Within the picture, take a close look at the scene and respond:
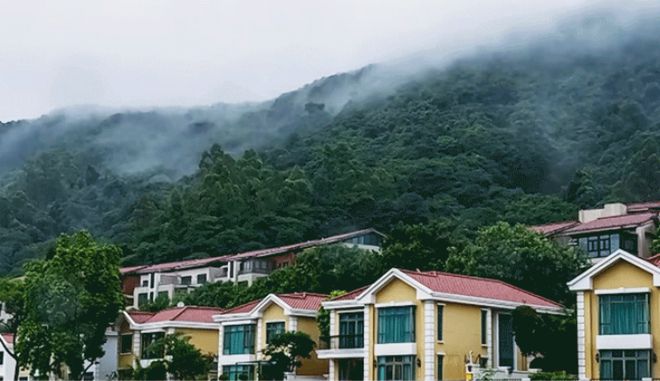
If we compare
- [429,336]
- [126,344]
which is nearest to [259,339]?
[126,344]

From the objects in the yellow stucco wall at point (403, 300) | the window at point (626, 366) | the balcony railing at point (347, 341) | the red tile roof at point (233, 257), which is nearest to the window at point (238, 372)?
the balcony railing at point (347, 341)

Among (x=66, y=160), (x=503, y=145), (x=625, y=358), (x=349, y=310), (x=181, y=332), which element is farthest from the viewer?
(x=66, y=160)

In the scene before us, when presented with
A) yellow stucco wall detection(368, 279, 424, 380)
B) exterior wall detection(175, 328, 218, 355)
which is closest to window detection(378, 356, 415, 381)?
yellow stucco wall detection(368, 279, 424, 380)

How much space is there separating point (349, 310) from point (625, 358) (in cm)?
1126

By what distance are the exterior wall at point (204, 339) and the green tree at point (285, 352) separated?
744 centimetres

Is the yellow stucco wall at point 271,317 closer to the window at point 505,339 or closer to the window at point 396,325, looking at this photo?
the window at point 396,325

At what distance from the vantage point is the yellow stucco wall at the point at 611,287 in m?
35.9

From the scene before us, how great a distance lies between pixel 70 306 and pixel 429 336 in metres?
18.4

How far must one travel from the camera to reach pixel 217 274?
88.4m

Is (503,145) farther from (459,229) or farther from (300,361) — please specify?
(300,361)

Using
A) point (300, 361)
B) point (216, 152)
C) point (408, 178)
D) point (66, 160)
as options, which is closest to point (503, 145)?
point (408, 178)

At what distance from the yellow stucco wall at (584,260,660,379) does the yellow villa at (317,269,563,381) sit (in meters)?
3.32

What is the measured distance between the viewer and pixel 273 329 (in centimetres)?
4709

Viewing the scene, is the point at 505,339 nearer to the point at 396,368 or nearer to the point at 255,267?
the point at 396,368
